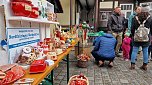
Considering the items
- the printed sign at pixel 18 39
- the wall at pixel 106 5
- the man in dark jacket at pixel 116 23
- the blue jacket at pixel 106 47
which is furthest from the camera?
the wall at pixel 106 5

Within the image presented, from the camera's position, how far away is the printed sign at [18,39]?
4.77ft

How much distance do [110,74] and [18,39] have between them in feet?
7.29

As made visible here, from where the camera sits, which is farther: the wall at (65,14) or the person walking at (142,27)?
the wall at (65,14)

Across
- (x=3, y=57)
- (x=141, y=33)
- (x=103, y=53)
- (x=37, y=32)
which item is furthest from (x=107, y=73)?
(x=3, y=57)

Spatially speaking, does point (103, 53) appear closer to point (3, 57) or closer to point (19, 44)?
point (19, 44)

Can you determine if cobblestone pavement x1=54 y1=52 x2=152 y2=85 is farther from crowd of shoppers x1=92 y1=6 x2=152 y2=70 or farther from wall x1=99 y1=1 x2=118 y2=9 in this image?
wall x1=99 y1=1 x2=118 y2=9

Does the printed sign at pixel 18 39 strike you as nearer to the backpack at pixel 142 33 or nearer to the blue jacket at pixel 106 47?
the blue jacket at pixel 106 47

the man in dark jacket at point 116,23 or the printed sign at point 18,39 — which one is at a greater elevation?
the man in dark jacket at point 116,23

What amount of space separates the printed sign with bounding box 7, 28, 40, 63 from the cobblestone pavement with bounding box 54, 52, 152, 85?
115cm

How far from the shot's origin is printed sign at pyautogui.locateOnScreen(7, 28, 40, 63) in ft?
4.77

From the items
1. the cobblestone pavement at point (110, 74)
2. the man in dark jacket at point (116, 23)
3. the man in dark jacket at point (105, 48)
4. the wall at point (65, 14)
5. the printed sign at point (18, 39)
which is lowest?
the cobblestone pavement at point (110, 74)

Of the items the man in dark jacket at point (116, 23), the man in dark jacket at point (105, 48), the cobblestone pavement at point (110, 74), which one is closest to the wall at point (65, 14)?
Answer: the man in dark jacket at point (116, 23)

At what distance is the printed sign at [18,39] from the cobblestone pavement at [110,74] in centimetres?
115

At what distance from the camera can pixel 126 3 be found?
809 centimetres
